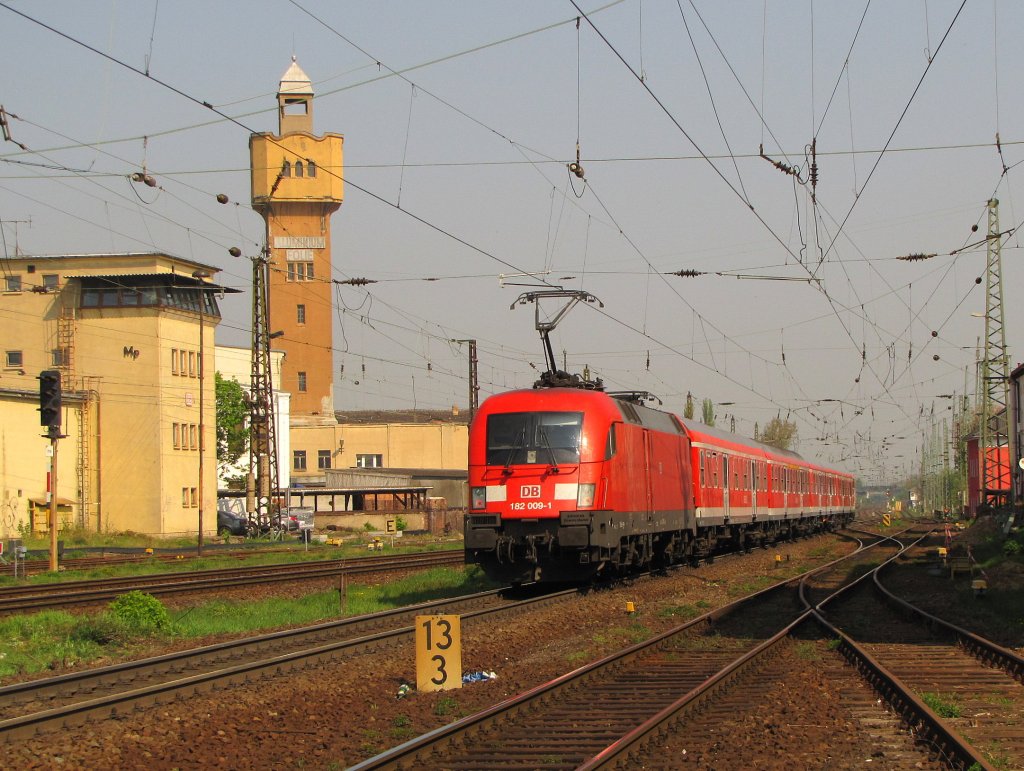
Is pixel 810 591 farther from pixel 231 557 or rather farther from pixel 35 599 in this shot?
pixel 231 557

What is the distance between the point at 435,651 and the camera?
453 inches

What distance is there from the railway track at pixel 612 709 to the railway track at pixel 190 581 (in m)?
8.59

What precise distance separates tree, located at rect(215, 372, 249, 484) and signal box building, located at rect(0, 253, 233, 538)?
17.0 m

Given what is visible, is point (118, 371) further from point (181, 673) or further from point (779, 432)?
point (779, 432)

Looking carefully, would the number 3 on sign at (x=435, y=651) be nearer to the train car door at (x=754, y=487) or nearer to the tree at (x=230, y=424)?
the train car door at (x=754, y=487)

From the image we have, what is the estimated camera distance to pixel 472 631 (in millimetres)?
15664

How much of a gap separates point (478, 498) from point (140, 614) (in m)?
5.83

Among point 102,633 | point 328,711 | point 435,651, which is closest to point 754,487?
point 102,633

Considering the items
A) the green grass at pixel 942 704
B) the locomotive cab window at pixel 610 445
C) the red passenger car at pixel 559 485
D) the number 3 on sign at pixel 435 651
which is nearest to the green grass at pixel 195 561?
the red passenger car at pixel 559 485

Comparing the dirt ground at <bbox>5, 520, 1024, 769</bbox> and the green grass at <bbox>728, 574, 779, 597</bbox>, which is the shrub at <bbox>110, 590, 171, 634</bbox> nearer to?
the dirt ground at <bbox>5, 520, 1024, 769</bbox>

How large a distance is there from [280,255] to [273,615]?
6631 cm

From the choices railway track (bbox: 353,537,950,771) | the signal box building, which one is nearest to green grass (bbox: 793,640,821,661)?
railway track (bbox: 353,537,950,771)

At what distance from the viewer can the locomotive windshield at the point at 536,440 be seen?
19.5 metres

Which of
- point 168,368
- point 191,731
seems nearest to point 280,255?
point 168,368
